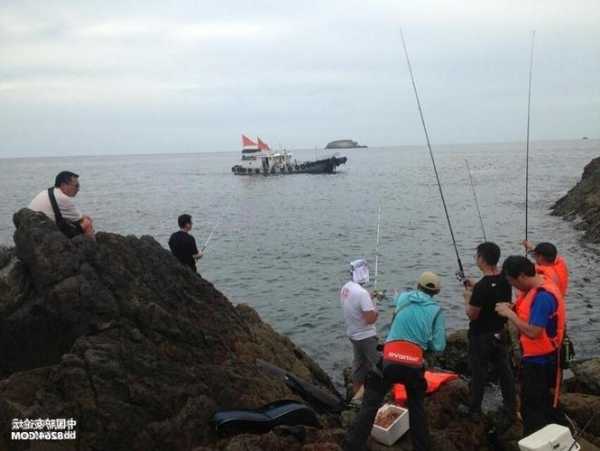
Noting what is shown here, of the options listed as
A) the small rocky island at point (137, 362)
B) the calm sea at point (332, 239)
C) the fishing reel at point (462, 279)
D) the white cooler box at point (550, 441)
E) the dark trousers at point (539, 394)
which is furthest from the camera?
the calm sea at point (332, 239)

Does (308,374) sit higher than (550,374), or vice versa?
(550,374)

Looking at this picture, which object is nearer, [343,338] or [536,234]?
[343,338]

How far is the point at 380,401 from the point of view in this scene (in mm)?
5055

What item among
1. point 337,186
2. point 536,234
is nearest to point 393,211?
point 536,234

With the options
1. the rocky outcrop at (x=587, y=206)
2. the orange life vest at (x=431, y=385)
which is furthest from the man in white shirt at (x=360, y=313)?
the rocky outcrop at (x=587, y=206)

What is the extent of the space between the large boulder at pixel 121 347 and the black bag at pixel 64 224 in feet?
1.03

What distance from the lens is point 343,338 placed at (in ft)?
40.4

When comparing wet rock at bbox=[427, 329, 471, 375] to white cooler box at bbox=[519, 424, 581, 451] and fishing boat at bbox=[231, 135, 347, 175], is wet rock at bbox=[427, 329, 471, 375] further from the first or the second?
fishing boat at bbox=[231, 135, 347, 175]

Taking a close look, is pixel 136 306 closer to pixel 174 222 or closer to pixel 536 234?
pixel 536 234

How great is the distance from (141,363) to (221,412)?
3.44 feet

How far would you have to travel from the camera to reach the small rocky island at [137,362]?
16.6 feet

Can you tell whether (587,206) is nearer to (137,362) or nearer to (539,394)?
(539,394)

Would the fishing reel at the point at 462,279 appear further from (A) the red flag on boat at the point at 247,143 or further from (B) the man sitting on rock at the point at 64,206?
(A) the red flag on boat at the point at 247,143

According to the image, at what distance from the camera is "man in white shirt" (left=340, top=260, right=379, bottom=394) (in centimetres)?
678
